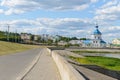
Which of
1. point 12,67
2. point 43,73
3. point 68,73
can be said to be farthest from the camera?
point 12,67

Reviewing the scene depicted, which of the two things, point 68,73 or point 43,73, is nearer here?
point 68,73

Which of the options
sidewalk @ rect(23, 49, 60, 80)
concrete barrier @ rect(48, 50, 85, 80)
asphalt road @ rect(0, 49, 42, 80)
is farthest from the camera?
asphalt road @ rect(0, 49, 42, 80)

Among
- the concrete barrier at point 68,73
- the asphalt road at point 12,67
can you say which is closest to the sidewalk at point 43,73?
the asphalt road at point 12,67

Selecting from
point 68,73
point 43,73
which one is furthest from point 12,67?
point 68,73

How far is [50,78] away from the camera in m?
20.5

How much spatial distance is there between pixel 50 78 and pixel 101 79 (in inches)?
175

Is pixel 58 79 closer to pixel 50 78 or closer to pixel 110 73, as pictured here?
pixel 50 78

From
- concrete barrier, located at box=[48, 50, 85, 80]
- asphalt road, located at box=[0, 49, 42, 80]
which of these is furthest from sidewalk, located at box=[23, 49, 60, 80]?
concrete barrier, located at box=[48, 50, 85, 80]

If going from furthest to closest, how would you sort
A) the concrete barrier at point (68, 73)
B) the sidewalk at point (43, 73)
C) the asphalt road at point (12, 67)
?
1. the asphalt road at point (12, 67)
2. the sidewalk at point (43, 73)
3. the concrete barrier at point (68, 73)

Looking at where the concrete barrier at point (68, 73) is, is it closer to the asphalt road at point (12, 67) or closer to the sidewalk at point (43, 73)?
the sidewalk at point (43, 73)

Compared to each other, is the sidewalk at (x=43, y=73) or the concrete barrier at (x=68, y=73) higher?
the concrete barrier at (x=68, y=73)

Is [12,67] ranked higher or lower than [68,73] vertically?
lower

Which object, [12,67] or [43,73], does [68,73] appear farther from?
[12,67]

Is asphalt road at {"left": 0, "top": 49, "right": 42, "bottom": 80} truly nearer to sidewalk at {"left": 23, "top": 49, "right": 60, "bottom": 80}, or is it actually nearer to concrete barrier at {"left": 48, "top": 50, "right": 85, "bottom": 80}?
sidewalk at {"left": 23, "top": 49, "right": 60, "bottom": 80}
